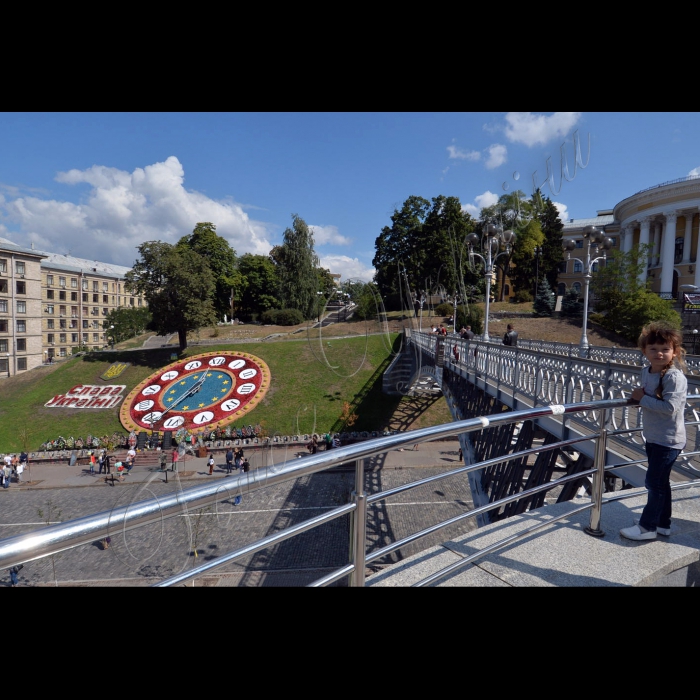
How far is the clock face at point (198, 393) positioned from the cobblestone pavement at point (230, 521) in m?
4.10

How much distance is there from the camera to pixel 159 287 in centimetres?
3506

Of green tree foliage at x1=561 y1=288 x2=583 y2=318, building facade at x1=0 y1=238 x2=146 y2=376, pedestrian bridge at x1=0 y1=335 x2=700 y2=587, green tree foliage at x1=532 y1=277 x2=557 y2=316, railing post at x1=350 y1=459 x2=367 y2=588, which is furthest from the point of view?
building facade at x1=0 y1=238 x2=146 y2=376

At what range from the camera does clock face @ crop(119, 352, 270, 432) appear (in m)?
26.4

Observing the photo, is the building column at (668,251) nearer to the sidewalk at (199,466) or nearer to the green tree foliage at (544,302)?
the green tree foliage at (544,302)

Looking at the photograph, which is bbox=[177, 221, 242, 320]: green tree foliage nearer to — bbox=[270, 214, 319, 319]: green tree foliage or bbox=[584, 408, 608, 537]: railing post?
bbox=[270, 214, 319, 319]: green tree foliage

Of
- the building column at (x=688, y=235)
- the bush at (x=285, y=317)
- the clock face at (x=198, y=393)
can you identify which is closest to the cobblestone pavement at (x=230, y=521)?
the clock face at (x=198, y=393)

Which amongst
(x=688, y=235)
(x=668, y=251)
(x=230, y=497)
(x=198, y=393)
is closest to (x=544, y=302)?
(x=668, y=251)

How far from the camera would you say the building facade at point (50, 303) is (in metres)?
45.4

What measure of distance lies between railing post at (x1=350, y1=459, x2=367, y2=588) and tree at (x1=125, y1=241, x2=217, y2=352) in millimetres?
35023

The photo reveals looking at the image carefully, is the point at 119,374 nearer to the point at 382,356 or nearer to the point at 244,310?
the point at 382,356

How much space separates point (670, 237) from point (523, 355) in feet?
157

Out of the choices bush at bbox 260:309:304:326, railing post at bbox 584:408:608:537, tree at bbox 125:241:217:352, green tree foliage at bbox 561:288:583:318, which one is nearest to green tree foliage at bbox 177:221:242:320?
bush at bbox 260:309:304:326

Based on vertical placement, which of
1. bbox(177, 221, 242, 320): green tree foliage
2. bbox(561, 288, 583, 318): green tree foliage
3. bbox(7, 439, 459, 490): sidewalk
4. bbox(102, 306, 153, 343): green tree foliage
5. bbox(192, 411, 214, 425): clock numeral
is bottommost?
bbox(7, 439, 459, 490): sidewalk
